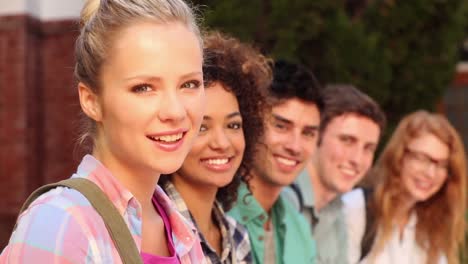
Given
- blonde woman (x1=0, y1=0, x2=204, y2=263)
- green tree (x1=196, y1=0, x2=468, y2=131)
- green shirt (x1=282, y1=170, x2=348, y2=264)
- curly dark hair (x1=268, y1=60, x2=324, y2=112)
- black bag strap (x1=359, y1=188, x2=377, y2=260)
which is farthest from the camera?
green tree (x1=196, y1=0, x2=468, y2=131)

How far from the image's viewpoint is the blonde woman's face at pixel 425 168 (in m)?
3.39

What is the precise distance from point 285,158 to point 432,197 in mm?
1243

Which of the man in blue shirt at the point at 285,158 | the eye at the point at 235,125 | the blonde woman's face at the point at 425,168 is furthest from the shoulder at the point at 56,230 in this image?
the blonde woman's face at the point at 425,168

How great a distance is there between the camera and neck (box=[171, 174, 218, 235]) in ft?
6.69

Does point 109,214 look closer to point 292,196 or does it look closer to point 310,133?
point 310,133

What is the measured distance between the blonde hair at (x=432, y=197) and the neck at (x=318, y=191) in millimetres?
255

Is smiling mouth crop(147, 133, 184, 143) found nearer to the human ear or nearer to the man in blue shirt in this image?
the human ear

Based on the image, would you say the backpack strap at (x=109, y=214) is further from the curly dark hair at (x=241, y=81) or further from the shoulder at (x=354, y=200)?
the shoulder at (x=354, y=200)

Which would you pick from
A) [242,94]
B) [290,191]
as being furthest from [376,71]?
[242,94]

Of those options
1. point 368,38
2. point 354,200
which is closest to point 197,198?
point 354,200

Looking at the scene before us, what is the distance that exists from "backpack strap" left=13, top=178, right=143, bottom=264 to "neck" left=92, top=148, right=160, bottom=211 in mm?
123

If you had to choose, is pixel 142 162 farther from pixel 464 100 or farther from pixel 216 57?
pixel 464 100

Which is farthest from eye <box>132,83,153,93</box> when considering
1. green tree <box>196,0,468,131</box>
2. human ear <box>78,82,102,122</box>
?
green tree <box>196,0,468,131</box>

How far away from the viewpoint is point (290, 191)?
10.1ft
